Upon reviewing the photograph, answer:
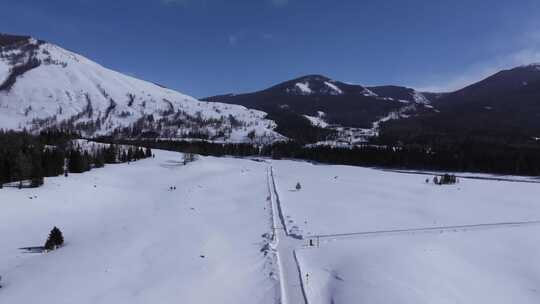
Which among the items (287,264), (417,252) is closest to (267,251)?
(287,264)

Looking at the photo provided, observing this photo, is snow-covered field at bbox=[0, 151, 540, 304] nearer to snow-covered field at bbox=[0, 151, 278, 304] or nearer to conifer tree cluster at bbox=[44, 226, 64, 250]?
snow-covered field at bbox=[0, 151, 278, 304]

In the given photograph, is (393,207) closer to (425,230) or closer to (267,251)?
(425,230)

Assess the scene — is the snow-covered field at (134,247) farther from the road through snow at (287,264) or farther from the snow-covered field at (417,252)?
the snow-covered field at (417,252)

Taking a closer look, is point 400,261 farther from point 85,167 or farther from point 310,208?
point 85,167

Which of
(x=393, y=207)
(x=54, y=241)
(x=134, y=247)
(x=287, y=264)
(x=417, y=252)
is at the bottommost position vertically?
(x=54, y=241)

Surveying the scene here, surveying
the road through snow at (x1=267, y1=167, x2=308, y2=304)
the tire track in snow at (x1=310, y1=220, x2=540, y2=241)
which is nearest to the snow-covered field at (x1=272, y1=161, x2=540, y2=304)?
the tire track in snow at (x1=310, y1=220, x2=540, y2=241)
